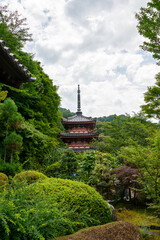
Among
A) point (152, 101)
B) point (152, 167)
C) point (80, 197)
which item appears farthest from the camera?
point (152, 101)

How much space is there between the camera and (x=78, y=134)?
18.7 meters

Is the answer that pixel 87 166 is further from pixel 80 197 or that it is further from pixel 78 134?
pixel 78 134

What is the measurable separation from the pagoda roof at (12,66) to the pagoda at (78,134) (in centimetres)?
1528

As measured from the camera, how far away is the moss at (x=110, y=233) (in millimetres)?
2291

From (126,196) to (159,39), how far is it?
25.3 feet

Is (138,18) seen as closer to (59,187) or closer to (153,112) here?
(153,112)

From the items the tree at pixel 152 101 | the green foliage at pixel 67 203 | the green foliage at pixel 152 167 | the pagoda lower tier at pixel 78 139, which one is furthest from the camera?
the pagoda lower tier at pixel 78 139

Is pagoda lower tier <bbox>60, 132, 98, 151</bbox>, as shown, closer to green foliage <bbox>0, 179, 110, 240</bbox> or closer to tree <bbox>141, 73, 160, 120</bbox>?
tree <bbox>141, 73, 160, 120</bbox>

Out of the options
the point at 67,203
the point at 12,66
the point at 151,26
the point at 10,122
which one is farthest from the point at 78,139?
the point at 12,66

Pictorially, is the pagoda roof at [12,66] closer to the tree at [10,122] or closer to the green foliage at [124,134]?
the tree at [10,122]

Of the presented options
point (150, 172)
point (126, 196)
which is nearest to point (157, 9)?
point (150, 172)

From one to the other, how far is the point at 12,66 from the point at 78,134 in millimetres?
16007

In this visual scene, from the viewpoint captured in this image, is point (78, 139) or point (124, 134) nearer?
point (124, 134)

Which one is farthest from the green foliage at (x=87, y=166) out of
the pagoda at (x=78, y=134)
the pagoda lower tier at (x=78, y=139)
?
the pagoda lower tier at (x=78, y=139)
